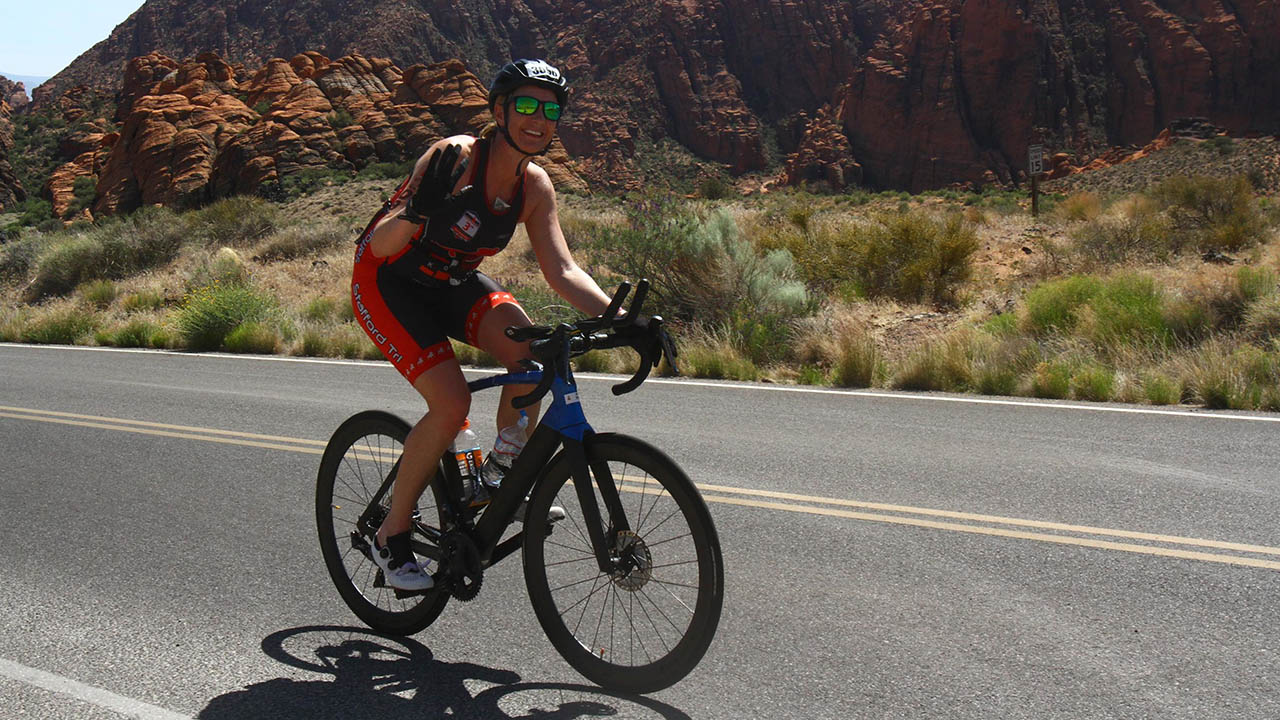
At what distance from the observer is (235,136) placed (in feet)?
163

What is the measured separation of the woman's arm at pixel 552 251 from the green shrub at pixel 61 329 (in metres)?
16.2

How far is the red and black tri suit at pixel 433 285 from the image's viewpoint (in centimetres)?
350

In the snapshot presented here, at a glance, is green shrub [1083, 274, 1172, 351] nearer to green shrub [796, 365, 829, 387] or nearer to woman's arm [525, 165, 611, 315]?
green shrub [796, 365, 829, 387]

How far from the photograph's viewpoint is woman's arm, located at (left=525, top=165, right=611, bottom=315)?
143 inches

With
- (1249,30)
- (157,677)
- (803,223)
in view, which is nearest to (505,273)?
(803,223)

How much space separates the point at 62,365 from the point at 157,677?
1136 centimetres

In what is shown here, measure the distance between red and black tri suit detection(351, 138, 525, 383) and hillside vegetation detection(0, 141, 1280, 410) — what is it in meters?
1.64

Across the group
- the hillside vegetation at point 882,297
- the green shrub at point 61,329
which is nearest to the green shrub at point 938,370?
the hillside vegetation at point 882,297

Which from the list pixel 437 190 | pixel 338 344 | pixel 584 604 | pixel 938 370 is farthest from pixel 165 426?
pixel 938 370

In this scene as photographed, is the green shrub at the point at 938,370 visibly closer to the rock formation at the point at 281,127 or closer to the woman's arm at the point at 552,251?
the woman's arm at the point at 552,251

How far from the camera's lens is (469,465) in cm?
379

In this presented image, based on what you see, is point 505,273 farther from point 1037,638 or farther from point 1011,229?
point 1037,638

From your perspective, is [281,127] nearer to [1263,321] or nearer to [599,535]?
[1263,321]

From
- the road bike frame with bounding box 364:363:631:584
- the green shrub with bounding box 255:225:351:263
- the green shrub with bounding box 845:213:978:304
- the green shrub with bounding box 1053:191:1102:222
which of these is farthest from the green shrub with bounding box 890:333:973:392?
the green shrub with bounding box 255:225:351:263
